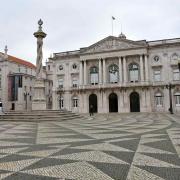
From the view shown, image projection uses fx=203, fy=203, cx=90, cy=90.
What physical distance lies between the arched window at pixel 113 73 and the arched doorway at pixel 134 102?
4.76 metres

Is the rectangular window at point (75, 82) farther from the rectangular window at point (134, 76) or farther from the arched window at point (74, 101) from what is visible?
the rectangular window at point (134, 76)

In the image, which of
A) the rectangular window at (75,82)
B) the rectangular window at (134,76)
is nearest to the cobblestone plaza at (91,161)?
the rectangular window at (134,76)

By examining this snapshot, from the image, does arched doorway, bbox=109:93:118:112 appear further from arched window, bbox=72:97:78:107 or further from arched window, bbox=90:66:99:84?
arched window, bbox=72:97:78:107

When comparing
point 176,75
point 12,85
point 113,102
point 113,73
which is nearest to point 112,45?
point 113,73

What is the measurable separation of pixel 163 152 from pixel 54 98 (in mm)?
42351

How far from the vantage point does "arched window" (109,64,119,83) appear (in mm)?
43625

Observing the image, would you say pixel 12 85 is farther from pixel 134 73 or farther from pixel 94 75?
pixel 134 73

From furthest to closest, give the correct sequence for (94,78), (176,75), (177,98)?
(94,78), (176,75), (177,98)

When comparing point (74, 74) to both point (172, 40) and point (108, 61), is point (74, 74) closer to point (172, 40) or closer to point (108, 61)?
point (108, 61)

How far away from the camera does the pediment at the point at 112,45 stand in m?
42.0

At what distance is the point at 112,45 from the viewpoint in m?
43.6

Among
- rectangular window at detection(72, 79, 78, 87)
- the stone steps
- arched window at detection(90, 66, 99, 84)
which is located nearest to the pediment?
arched window at detection(90, 66, 99, 84)

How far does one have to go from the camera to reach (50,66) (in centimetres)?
7250

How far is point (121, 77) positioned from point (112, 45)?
23.8ft
